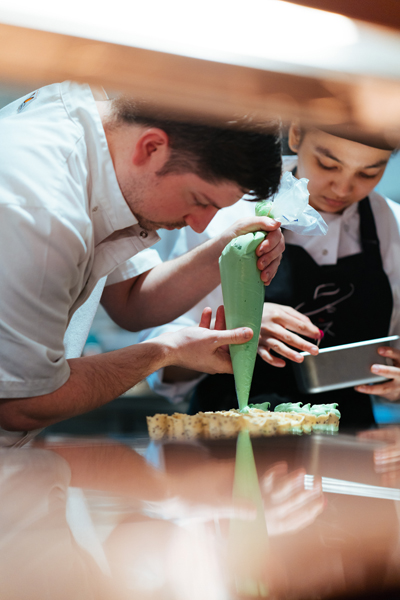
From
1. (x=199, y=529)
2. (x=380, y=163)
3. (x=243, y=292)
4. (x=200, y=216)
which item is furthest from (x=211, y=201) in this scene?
(x=199, y=529)

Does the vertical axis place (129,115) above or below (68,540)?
above

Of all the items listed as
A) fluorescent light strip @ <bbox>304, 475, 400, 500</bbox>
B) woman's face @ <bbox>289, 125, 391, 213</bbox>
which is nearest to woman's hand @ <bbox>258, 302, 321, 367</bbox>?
woman's face @ <bbox>289, 125, 391, 213</bbox>

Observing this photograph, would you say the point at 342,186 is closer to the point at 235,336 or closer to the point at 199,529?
the point at 235,336

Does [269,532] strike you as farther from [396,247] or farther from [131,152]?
[396,247]

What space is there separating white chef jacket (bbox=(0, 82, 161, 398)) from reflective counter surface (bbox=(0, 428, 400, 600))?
191 millimetres

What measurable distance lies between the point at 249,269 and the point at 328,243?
390 millimetres

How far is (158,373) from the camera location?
45.3 inches

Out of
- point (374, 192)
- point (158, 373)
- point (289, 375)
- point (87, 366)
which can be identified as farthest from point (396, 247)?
point (87, 366)

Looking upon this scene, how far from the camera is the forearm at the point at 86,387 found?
75 cm

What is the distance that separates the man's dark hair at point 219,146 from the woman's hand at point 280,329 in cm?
30

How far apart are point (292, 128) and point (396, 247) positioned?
1.53ft

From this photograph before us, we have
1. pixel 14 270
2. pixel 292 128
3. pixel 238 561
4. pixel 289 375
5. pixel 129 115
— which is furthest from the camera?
pixel 289 375

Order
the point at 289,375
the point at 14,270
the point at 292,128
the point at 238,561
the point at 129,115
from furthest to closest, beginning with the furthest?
the point at 289,375 → the point at 292,128 → the point at 129,115 → the point at 14,270 → the point at 238,561

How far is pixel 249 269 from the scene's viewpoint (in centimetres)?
84
